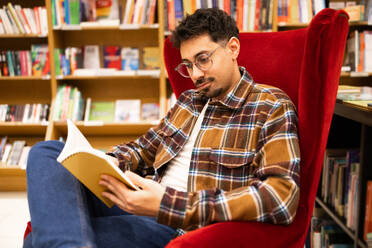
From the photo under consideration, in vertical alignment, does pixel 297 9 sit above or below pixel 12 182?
above

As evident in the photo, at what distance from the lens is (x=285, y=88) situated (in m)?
1.33

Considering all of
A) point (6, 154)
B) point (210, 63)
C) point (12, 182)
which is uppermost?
point (210, 63)

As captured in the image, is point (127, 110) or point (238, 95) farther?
point (127, 110)

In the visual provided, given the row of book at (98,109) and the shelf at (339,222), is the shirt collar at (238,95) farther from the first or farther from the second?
the row of book at (98,109)

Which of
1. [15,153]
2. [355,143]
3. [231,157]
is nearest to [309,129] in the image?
[231,157]

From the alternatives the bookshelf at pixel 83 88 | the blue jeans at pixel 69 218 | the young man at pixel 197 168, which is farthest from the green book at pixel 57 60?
the blue jeans at pixel 69 218

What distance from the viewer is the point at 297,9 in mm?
2887

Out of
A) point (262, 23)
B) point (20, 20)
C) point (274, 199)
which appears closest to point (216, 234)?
point (274, 199)

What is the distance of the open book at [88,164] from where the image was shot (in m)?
0.88

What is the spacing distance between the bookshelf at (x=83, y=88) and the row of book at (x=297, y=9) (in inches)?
41.0

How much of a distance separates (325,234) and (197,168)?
0.91 metres

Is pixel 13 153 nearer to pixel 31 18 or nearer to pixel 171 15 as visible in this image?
pixel 31 18

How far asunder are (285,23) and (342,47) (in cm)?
202

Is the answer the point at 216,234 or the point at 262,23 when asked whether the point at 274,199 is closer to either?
the point at 216,234
